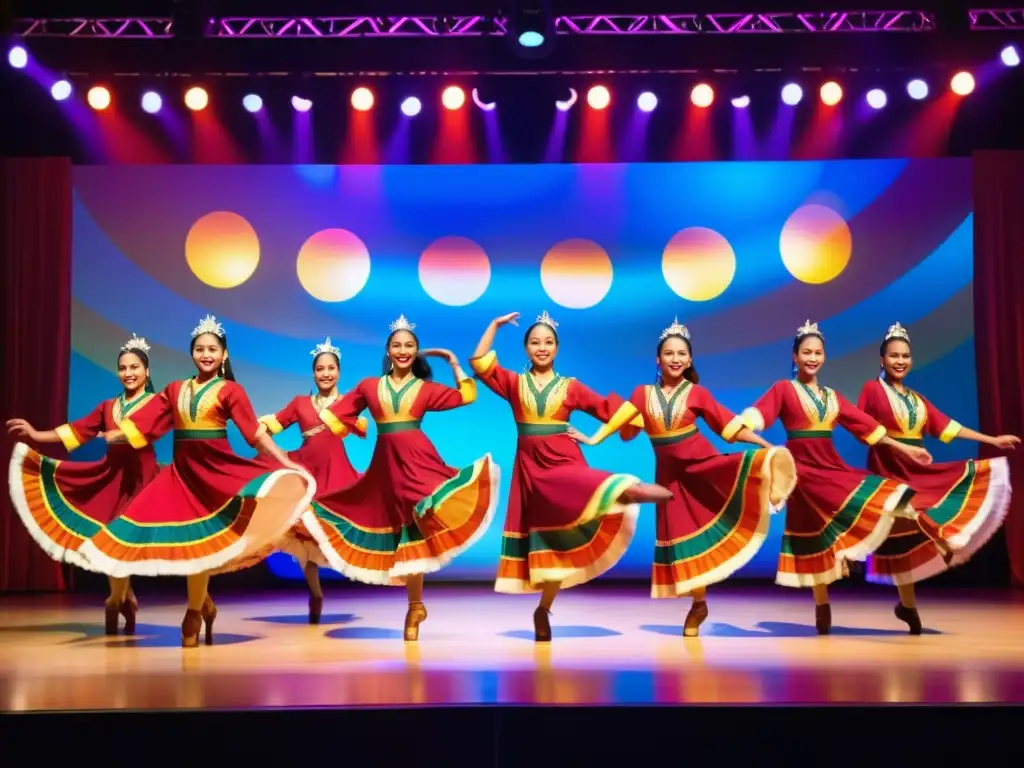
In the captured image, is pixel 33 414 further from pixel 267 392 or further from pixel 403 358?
pixel 403 358

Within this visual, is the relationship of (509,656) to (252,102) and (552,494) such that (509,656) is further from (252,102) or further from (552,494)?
(252,102)

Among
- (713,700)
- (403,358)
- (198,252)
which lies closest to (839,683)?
(713,700)

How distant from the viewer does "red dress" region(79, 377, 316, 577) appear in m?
4.63

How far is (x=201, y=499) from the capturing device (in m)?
4.84

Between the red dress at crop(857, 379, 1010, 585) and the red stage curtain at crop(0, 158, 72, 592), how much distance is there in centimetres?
516

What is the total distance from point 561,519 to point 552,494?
0.36 feet

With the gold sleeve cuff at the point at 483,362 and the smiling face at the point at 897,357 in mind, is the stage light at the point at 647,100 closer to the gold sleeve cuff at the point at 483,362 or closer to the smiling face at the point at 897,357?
the smiling face at the point at 897,357

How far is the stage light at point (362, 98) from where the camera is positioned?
7562 millimetres

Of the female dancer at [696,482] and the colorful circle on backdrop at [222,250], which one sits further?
the colorful circle on backdrop at [222,250]

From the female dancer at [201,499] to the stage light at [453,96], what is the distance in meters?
3.06

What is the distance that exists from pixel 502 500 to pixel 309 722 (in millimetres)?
5155

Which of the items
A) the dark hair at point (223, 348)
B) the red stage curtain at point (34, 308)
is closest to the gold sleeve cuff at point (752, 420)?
the dark hair at point (223, 348)

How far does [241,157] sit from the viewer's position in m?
7.86

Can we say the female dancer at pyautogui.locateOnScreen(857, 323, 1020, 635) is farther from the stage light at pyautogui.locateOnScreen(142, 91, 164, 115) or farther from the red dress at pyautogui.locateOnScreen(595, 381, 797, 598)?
the stage light at pyautogui.locateOnScreen(142, 91, 164, 115)
